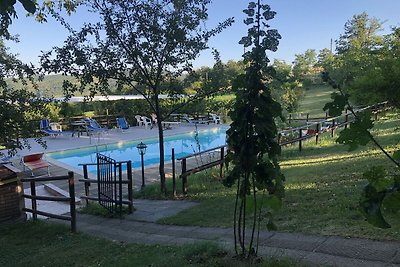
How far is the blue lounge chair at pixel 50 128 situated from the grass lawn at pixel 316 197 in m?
12.9

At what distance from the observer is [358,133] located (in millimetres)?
1414

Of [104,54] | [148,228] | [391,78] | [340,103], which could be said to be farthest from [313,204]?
[104,54]

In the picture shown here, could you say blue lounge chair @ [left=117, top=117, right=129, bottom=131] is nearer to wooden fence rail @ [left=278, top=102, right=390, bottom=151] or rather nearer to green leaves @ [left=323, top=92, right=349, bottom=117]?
wooden fence rail @ [left=278, top=102, right=390, bottom=151]

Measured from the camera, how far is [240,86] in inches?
114

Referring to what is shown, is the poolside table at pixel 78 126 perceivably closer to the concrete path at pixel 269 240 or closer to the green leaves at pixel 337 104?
the concrete path at pixel 269 240

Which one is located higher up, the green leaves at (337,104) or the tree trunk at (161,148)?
the green leaves at (337,104)

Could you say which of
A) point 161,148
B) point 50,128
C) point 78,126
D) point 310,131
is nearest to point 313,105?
point 310,131

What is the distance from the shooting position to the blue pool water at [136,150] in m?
15.5

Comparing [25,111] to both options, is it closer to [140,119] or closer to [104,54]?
[104,54]

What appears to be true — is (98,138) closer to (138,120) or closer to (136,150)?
(136,150)

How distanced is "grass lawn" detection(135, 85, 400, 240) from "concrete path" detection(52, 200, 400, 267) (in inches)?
8.1

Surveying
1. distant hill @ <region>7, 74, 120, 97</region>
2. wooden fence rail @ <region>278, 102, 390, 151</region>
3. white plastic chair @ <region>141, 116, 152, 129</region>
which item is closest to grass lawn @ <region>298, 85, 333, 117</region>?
white plastic chair @ <region>141, 116, 152, 129</region>

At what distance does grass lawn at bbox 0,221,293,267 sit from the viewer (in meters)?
3.37

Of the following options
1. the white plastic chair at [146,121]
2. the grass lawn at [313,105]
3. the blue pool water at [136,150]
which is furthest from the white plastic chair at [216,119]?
the grass lawn at [313,105]
